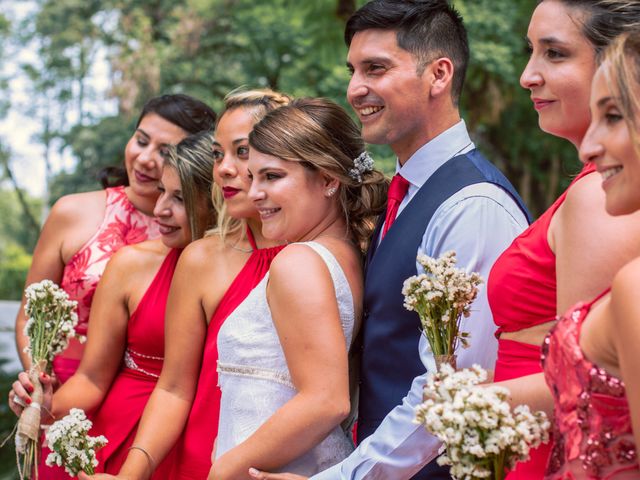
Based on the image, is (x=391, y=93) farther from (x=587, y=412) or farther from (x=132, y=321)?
(x=132, y=321)

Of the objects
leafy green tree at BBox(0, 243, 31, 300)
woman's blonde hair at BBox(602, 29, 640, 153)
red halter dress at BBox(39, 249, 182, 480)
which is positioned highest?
woman's blonde hair at BBox(602, 29, 640, 153)

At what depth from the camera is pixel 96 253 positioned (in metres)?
4.80

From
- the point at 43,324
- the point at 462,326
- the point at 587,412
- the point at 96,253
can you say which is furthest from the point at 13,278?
the point at 587,412

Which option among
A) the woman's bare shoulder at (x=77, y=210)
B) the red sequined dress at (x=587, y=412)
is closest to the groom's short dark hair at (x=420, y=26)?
the red sequined dress at (x=587, y=412)

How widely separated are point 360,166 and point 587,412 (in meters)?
1.73

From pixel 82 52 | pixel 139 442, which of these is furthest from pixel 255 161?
pixel 82 52

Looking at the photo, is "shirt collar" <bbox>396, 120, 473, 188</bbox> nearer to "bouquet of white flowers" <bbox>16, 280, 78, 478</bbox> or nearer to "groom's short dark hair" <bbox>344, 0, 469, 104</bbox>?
"groom's short dark hair" <bbox>344, 0, 469, 104</bbox>

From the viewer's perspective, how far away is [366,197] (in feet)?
11.1

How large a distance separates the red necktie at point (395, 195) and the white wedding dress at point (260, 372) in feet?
0.91

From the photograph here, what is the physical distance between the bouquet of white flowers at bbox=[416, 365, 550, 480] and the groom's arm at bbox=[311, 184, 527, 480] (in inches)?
28.4

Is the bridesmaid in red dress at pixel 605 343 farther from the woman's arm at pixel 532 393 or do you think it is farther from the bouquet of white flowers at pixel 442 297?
the bouquet of white flowers at pixel 442 297

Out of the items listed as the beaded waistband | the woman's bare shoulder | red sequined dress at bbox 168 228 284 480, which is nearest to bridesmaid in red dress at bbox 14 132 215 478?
red sequined dress at bbox 168 228 284 480

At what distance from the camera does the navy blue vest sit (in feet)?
9.62

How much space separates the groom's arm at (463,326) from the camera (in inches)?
107
